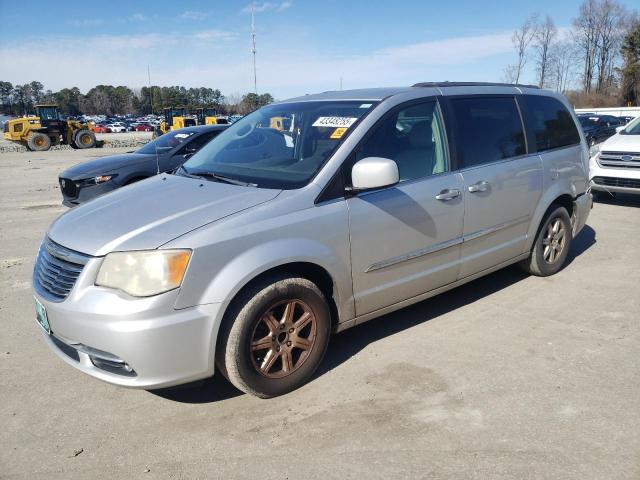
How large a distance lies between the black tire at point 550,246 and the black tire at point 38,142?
27.7 meters

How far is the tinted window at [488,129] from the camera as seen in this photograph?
161 inches

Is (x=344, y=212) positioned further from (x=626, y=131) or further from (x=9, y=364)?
(x=626, y=131)

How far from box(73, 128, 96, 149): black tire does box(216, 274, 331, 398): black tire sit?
1108 inches

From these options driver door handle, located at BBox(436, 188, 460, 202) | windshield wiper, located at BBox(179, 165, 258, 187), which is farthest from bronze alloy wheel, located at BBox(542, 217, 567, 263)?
windshield wiper, located at BBox(179, 165, 258, 187)

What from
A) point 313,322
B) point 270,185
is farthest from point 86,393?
point 270,185

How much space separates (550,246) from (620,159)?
4431 mm

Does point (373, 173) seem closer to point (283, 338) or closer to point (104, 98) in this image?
point (283, 338)

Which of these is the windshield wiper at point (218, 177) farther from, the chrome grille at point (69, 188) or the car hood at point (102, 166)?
the chrome grille at point (69, 188)

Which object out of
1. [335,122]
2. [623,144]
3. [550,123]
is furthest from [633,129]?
[335,122]

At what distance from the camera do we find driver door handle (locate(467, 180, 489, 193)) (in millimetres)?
4035

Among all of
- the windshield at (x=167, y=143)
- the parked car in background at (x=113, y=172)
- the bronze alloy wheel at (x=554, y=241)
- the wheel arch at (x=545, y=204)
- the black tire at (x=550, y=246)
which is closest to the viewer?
the wheel arch at (x=545, y=204)

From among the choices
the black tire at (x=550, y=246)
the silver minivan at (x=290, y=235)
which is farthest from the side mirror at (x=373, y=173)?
the black tire at (x=550, y=246)

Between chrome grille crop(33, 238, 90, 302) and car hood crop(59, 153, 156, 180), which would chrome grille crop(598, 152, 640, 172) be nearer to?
car hood crop(59, 153, 156, 180)

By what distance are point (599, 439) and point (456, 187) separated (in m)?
1.93
